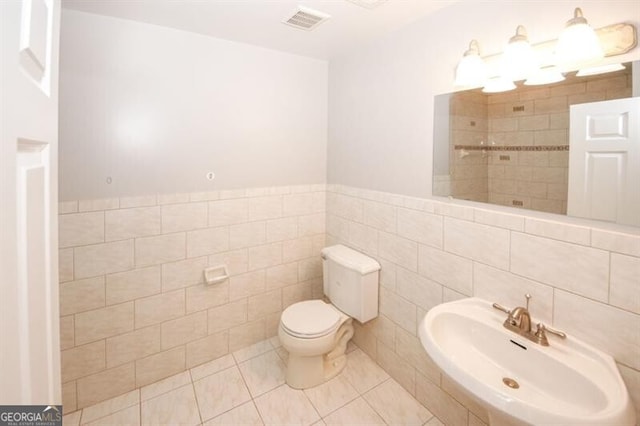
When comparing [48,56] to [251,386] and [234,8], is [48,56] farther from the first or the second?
[251,386]

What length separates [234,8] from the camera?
1.64 metres

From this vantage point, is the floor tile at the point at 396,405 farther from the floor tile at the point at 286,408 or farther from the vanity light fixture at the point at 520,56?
the vanity light fixture at the point at 520,56

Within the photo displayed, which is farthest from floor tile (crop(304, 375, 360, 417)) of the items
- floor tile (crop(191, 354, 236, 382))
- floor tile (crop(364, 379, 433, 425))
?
floor tile (crop(191, 354, 236, 382))

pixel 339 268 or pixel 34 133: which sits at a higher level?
pixel 34 133

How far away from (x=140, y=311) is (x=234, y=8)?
1902 millimetres

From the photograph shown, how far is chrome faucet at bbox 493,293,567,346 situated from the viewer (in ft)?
3.95

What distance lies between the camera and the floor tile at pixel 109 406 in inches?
68.9

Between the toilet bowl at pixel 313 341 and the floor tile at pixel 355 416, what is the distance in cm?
25

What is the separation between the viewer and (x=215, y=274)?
85.0 inches

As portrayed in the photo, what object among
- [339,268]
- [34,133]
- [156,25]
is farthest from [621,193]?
[156,25]

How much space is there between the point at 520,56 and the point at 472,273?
1002 millimetres

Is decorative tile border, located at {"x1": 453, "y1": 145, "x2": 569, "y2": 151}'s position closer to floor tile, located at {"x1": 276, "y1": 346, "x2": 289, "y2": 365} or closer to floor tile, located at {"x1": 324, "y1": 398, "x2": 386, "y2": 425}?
floor tile, located at {"x1": 324, "y1": 398, "x2": 386, "y2": 425}

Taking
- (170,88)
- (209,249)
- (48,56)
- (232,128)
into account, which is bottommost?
(209,249)

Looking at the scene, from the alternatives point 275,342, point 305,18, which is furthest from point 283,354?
point 305,18
